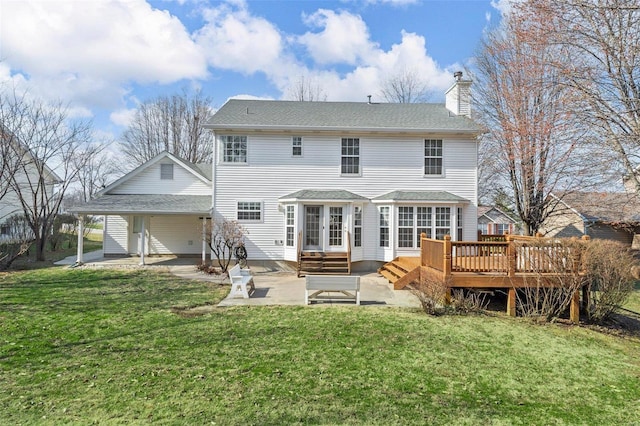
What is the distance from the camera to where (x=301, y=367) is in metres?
5.15

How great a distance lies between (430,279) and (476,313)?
1469 millimetres

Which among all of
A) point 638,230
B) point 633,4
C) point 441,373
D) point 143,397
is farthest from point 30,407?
point 638,230

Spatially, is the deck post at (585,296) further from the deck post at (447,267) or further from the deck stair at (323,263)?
the deck stair at (323,263)

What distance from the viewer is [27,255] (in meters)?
17.7

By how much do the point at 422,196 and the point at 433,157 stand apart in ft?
6.59

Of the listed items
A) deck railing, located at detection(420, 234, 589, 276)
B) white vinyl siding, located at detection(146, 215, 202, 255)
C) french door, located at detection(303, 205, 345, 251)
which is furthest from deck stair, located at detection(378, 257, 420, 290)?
white vinyl siding, located at detection(146, 215, 202, 255)

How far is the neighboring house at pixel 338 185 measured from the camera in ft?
47.0

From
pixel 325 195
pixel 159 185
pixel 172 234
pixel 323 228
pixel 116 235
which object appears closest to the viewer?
pixel 325 195

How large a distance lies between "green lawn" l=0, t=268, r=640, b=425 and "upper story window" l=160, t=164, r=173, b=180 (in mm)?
9022

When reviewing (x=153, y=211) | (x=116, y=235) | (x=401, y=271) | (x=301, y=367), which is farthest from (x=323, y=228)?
(x=116, y=235)

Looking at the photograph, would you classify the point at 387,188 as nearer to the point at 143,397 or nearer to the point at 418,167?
the point at 418,167

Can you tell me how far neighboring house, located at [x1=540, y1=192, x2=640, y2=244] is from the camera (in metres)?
15.0

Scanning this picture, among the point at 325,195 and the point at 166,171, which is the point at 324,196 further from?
the point at 166,171

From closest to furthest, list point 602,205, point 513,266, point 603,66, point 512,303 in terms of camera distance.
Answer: point 512,303, point 513,266, point 603,66, point 602,205
